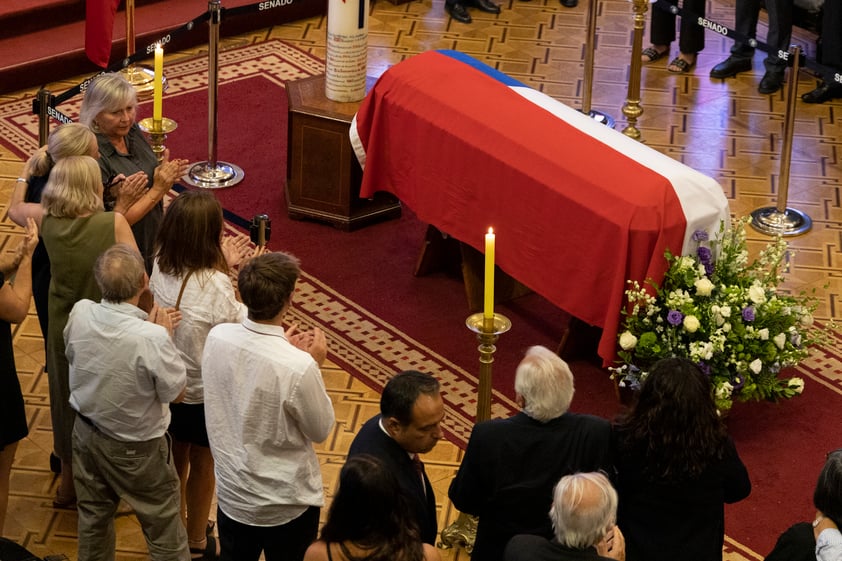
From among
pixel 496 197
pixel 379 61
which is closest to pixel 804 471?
pixel 496 197

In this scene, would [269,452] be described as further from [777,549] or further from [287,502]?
[777,549]

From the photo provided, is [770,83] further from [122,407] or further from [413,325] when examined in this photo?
[122,407]

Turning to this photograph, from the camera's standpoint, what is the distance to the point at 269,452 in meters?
3.98

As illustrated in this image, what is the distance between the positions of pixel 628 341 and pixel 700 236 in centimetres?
57

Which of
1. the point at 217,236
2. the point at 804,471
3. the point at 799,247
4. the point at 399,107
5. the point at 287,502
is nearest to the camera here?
the point at 287,502

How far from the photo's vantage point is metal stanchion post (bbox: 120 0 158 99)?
8664 millimetres

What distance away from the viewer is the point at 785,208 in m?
7.47

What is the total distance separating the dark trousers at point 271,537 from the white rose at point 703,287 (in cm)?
209

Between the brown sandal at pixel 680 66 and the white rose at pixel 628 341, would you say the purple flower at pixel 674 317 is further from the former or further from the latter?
the brown sandal at pixel 680 66

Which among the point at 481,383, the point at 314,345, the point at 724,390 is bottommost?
the point at 724,390

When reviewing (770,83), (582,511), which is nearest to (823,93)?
(770,83)

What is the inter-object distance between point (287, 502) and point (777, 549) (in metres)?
1.42

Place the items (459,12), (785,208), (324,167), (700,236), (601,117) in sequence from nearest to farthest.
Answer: (700,236) < (324,167) < (785,208) < (601,117) < (459,12)

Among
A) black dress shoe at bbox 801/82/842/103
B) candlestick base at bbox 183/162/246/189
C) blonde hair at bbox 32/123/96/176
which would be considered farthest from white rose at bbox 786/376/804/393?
black dress shoe at bbox 801/82/842/103
